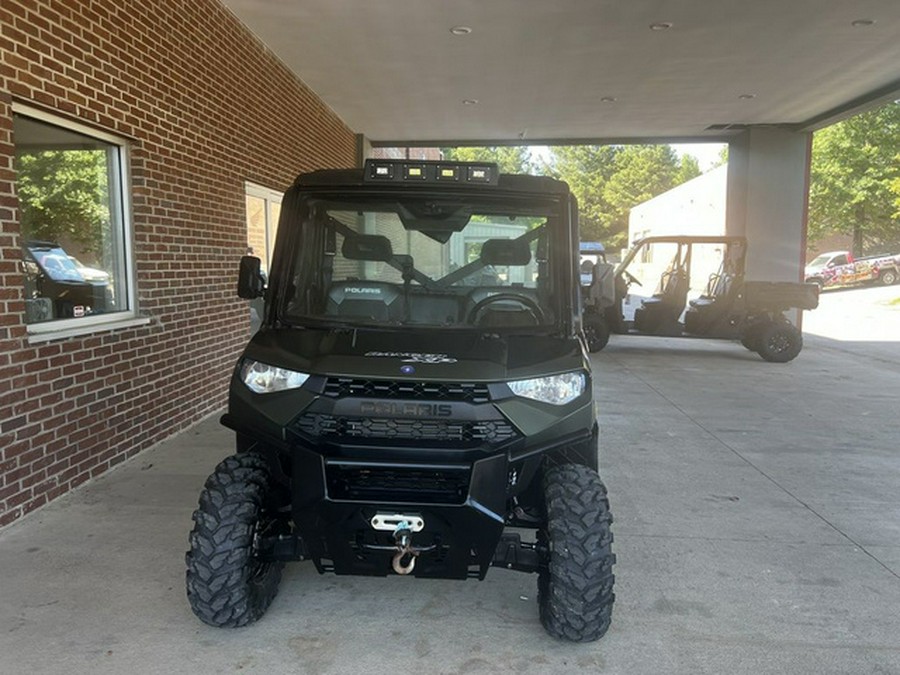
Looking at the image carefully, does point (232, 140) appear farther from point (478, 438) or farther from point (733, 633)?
point (733, 633)

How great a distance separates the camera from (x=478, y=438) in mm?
2721

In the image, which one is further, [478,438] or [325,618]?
[325,618]

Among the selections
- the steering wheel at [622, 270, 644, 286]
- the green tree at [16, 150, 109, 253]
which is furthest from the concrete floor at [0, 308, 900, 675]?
the steering wheel at [622, 270, 644, 286]

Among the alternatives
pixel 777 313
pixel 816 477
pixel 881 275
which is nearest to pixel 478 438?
pixel 816 477

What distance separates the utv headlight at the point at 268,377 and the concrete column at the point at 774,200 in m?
12.7

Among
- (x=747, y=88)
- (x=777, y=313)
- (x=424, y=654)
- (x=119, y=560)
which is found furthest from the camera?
(x=777, y=313)

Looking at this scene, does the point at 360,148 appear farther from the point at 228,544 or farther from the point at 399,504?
the point at 399,504

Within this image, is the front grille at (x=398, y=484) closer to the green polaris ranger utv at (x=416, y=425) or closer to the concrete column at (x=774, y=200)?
the green polaris ranger utv at (x=416, y=425)

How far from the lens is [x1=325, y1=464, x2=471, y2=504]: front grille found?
2.70 meters

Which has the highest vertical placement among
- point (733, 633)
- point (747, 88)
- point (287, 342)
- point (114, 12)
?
point (747, 88)

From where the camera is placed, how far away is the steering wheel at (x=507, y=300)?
340 centimetres

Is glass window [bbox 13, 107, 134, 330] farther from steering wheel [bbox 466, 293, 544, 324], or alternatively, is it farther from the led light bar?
steering wheel [bbox 466, 293, 544, 324]

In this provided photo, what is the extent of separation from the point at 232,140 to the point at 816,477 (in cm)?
641

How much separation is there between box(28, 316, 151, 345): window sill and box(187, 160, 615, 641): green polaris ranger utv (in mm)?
1894
